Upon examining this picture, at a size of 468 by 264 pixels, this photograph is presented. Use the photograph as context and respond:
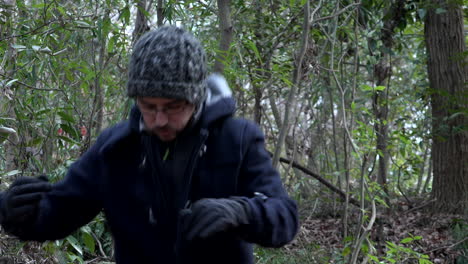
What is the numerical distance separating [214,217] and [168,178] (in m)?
0.39

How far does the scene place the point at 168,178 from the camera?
7.23 ft

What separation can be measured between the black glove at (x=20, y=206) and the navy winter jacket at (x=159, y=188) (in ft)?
0.10

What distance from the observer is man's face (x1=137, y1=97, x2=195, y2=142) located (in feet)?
6.88

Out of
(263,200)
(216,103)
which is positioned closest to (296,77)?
(216,103)

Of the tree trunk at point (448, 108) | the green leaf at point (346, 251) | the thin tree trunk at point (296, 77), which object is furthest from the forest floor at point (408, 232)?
the thin tree trunk at point (296, 77)

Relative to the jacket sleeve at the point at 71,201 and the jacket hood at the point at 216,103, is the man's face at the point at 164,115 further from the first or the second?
the jacket sleeve at the point at 71,201

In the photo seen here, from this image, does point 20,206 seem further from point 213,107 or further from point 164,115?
point 213,107

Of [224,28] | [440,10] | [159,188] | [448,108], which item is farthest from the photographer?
[448,108]

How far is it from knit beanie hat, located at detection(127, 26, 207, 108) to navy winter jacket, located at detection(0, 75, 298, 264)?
0.15m

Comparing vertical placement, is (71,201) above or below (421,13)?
below

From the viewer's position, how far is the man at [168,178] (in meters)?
2.09

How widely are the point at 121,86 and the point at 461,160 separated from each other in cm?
402

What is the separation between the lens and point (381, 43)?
6562 mm

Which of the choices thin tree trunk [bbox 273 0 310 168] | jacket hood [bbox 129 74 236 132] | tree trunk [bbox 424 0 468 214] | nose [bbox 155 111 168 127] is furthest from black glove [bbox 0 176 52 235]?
tree trunk [bbox 424 0 468 214]
